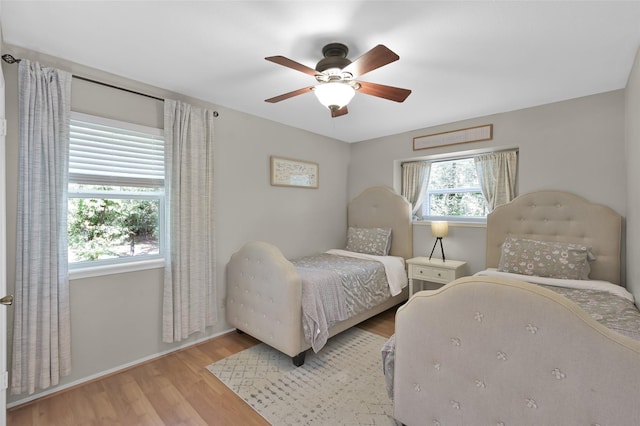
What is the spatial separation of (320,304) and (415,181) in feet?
7.64

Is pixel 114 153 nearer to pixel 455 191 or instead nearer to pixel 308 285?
pixel 308 285

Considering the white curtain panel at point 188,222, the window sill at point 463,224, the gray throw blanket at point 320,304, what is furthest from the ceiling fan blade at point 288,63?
the window sill at point 463,224

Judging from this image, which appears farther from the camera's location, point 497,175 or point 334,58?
point 497,175

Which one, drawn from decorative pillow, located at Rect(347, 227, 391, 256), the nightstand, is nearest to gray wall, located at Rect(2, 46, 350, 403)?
decorative pillow, located at Rect(347, 227, 391, 256)

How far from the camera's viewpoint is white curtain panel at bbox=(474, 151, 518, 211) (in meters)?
3.21

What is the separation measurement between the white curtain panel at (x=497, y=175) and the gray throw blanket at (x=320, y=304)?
2036 millimetres

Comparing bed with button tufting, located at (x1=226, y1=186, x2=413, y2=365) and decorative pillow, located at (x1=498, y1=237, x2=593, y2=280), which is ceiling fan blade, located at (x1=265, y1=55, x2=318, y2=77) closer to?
bed with button tufting, located at (x1=226, y1=186, x2=413, y2=365)

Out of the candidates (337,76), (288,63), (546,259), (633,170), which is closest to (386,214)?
(546,259)

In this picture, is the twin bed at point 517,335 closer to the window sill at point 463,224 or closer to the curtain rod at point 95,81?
the window sill at point 463,224

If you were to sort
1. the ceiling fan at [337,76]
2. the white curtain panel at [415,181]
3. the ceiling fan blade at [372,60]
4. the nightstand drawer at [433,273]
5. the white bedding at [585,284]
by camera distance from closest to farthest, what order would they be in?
the ceiling fan blade at [372,60] → the ceiling fan at [337,76] → the white bedding at [585,284] → the nightstand drawer at [433,273] → the white curtain panel at [415,181]

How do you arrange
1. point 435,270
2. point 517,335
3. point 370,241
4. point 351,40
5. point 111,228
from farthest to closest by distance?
1. point 370,241
2. point 435,270
3. point 111,228
4. point 351,40
5. point 517,335

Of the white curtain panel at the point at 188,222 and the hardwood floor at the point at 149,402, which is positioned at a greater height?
the white curtain panel at the point at 188,222

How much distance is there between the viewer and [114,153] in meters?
2.37

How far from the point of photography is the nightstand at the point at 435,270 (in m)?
3.20
